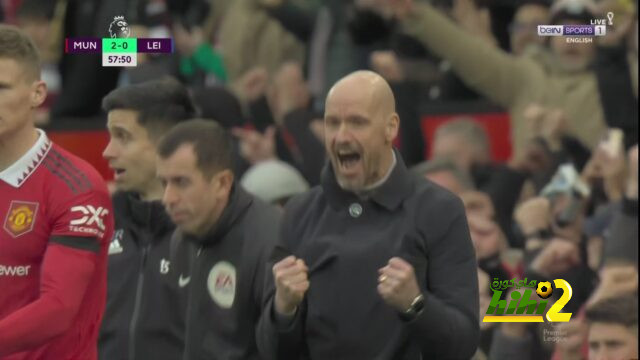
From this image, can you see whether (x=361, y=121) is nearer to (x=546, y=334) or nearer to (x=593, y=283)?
(x=546, y=334)

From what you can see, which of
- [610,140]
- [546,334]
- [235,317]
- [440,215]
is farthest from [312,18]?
[440,215]

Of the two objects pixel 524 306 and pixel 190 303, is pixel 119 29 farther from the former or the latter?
pixel 524 306

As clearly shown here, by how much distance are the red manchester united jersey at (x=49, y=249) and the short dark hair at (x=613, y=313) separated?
276cm

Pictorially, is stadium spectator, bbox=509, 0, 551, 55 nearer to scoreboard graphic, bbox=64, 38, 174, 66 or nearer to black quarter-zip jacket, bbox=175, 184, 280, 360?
scoreboard graphic, bbox=64, 38, 174, 66

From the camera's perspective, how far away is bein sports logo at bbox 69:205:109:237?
20.5ft

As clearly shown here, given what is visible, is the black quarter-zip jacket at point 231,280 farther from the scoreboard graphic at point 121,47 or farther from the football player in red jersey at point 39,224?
the scoreboard graphic at point 121,47

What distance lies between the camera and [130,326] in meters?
7.73

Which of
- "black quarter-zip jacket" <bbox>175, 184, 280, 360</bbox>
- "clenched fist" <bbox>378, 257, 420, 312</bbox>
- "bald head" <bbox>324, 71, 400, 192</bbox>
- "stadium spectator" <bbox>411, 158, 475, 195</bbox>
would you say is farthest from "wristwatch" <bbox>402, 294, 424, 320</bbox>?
"stadium spectator" <bbox>411, 158, 475, 195</bbox>

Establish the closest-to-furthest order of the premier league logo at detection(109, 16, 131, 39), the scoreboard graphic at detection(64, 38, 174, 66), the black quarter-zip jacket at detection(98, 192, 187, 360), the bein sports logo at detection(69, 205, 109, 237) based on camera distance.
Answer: the bein sports logo at detection(69, 205, 109, 237), the black quarter-zip jacket at detection(98, 192, 187, 360), the scoreboard graphic at detection(64, 38, 174, 66), the premier league logo at detection(109, 16, 131, 39)

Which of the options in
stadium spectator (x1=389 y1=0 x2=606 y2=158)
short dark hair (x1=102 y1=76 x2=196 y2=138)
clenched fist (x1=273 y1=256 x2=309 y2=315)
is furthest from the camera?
stadium spectator (x1=389 y1=0 x2=606 y2=158)

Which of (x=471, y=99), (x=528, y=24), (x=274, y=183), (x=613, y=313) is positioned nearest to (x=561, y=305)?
(x=613, y=313)

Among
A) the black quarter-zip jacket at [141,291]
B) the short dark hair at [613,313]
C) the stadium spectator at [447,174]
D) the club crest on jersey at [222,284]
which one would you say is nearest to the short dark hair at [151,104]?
the black quarter-zip jacket at [141,291]

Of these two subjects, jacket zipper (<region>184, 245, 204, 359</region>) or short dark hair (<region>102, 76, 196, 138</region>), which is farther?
short dark hair (<region>102, 76, 196, 138</region>)

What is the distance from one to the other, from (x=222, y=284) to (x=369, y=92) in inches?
48.4
